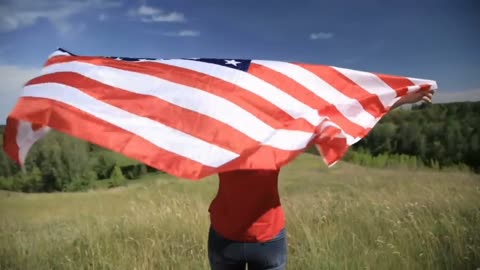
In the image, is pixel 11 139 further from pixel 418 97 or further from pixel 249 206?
pixel 418 97

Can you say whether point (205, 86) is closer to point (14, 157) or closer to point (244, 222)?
point (244, 222)

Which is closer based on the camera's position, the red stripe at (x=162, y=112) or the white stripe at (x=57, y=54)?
the red stripe at (x=162, y=112)

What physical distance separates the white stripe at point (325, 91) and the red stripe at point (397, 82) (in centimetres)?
33

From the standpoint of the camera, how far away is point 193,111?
83.2 inches

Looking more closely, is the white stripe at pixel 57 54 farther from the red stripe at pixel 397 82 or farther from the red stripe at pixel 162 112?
the red stripe at pixel 397 82

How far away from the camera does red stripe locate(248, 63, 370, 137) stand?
2.39 metres

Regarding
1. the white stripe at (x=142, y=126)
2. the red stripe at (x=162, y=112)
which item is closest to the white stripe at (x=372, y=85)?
the red stripe at (x=162, y=112)

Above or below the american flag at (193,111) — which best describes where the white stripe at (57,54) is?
above

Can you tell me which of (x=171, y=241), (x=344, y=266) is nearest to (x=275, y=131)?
(x=344, y=266)

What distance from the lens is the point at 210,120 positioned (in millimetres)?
2078

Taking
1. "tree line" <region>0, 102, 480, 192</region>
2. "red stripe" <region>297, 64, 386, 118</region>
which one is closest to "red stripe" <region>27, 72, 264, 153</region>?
"red stripe" <region>297, 64, 386, 118</region>

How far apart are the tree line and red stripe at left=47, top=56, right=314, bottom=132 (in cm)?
911

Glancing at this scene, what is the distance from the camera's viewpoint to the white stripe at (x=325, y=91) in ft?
8.14

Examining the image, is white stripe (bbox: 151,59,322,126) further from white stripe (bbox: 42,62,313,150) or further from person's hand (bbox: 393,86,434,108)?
person's hand (bbox: 393,86,434,108)
